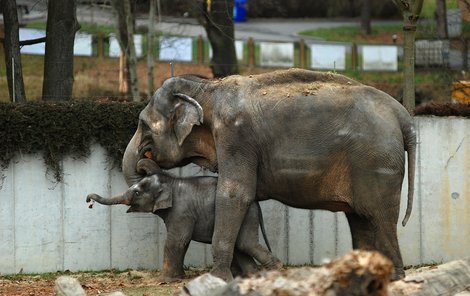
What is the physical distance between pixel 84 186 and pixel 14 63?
9.00ft

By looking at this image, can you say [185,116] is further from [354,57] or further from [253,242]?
[354,57]

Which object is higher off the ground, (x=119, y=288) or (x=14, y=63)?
(x=14, y=63)

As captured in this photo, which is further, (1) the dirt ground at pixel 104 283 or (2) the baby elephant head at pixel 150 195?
(2) the baby elephant head at pixel 150 195

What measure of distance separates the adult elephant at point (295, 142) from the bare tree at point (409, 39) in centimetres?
322

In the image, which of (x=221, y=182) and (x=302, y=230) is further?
(x=302, y=230)

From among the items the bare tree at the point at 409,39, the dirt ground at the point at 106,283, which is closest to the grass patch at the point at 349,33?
the bare tree at the point at 409,39

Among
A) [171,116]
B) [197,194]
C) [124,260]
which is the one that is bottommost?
[124,260]

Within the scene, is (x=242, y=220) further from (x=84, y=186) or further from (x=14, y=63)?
(x=14, y=63)

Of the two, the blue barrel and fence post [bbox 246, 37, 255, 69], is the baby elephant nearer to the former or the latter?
fence post [bbox 246, 37, 255, 69]

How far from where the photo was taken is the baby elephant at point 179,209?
14.1 m

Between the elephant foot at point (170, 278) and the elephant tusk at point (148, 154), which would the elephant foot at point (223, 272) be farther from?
the elephant tusk at point (148, 154)

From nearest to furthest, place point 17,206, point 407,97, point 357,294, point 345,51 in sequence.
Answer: point 357,294 < point 17,206 < point 407,97 < point 345,51

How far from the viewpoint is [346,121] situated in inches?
527

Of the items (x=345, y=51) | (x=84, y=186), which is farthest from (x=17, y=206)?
(x=345, y=51)
